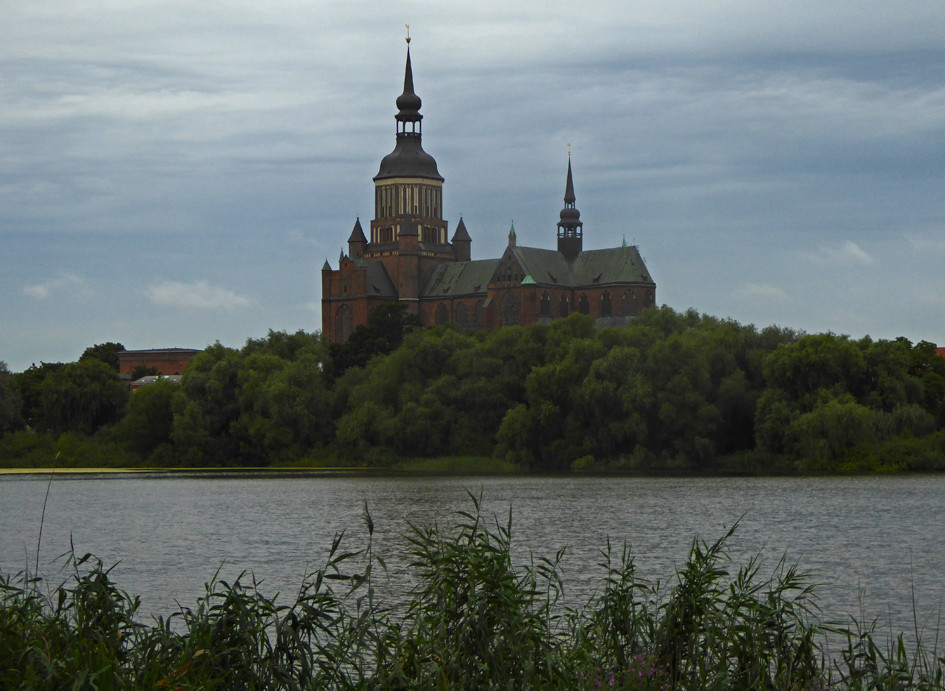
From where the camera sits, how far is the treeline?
62.0 m

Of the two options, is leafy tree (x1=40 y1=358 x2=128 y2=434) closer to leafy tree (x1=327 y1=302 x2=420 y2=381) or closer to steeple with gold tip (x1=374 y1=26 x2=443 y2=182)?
leafy tree (x1=327 y1=302 x2=420 y2=381)

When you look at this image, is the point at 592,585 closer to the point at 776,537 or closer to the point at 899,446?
the point at 776,537

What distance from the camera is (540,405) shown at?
67.6m

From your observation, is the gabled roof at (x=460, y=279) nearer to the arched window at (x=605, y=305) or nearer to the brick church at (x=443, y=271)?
the brick church at (x=443, y=271)

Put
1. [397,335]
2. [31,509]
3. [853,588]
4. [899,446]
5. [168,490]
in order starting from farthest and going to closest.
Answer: [397,335], [899,446], [168,490], [31,509], [853,588]

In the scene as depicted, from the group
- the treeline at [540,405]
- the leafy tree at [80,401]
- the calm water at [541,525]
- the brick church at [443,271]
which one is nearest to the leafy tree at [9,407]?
the treeline at [540,405]

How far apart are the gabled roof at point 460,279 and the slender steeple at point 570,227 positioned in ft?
24.6

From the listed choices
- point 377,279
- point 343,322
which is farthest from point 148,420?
point 377,279

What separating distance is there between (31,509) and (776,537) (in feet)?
79.9

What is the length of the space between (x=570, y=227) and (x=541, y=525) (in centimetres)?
11276

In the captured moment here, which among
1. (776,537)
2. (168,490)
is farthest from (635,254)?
(776,537)

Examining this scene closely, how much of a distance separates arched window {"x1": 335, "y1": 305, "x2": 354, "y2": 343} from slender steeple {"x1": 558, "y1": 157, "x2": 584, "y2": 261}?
23.4 meters

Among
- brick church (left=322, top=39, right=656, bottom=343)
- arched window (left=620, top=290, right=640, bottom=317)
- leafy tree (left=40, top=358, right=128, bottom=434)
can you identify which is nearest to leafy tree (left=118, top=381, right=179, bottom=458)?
leafy tree (left=40, top=358, right=128, bottom=434)

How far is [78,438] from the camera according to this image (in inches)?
3231
